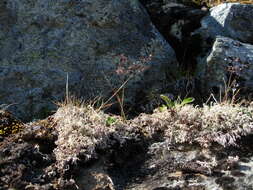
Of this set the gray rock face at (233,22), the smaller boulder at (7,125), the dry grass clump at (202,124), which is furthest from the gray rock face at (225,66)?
the smaller boulder at (7,125)

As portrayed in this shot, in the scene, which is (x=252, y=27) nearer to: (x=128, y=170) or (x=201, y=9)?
(x=201, y=9)

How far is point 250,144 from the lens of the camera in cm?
488

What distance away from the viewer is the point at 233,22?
8008 millimetres

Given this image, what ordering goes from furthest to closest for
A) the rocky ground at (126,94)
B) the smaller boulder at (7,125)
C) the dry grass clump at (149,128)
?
the smaller boulder at (7,125)
the dry grass clump at (149,128)
the rocky ground at (126,94)

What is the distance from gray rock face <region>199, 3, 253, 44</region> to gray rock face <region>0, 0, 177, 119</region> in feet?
3.78

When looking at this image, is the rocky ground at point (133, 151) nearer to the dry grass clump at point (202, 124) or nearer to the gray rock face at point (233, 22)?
the dry grass clump at point (202, 124)

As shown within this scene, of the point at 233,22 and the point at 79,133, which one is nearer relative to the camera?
the point at 79,133

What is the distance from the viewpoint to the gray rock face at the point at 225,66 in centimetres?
680

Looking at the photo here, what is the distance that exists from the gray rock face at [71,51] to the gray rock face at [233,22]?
1151 mm

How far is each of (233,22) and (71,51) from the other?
11.6 ft

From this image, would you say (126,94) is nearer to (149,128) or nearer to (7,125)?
(149,128)

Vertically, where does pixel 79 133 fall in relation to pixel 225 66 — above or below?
below

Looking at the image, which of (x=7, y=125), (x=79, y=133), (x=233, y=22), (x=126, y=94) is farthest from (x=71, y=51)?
(x=233, y=22)

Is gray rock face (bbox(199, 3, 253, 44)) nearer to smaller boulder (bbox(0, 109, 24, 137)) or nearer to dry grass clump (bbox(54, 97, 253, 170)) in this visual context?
dry grass clump (bbox(54, 97, 253, 170))
